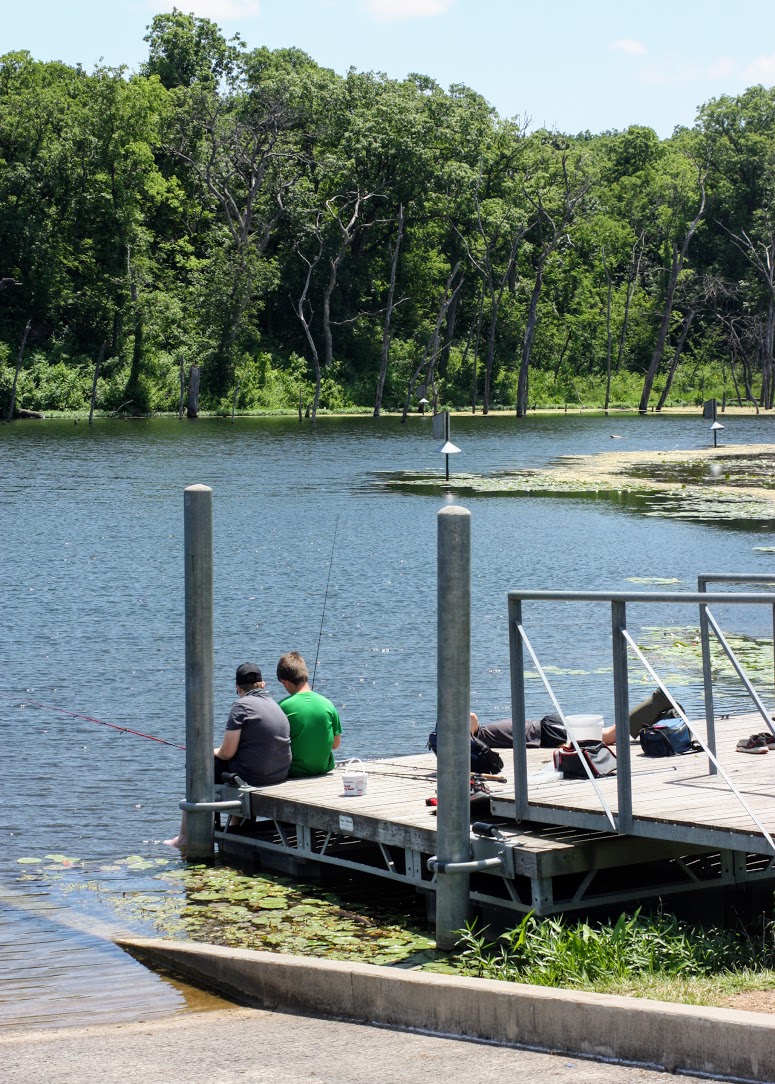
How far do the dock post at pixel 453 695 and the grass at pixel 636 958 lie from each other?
523mm

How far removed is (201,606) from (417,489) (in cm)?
3292

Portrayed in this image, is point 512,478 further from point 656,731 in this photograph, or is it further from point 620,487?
point 656,731

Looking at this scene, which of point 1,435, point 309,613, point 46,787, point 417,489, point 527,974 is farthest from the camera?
point 1,435

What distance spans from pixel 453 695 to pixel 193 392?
81.3 meters

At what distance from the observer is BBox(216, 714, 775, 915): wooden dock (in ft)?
23.5

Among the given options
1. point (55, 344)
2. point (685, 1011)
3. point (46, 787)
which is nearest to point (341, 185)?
point (55, 344)

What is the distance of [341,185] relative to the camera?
3593 inches

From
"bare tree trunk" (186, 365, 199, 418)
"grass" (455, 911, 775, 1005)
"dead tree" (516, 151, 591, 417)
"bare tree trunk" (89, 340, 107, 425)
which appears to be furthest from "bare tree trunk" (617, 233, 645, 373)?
"grass" (455, 911, 775, 1005)

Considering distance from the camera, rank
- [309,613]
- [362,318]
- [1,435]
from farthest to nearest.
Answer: [362,318]
[1,435]
[309,613]

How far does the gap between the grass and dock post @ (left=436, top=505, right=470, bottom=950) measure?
523mm

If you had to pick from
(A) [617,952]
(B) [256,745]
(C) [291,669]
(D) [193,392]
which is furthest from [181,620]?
(D) [193,392]

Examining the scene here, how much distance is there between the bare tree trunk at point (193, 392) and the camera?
86.2m

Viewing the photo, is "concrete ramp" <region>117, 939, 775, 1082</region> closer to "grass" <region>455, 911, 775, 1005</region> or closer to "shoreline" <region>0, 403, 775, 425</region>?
"grass" <region>455, 911, 775, 1005</region>

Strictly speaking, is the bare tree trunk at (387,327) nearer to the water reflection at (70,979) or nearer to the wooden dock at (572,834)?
the wooden dock at (572,834)
